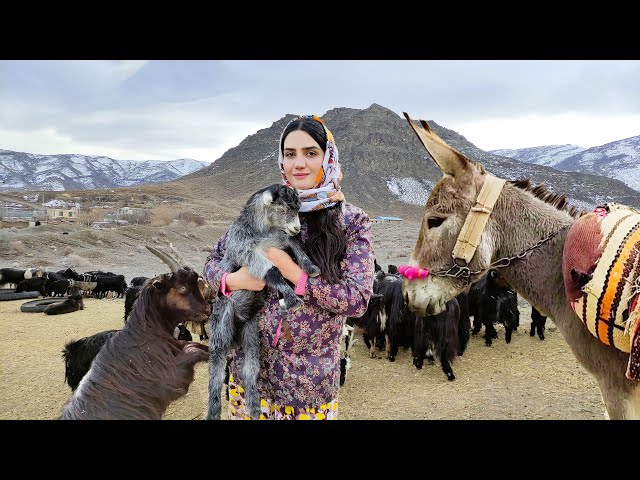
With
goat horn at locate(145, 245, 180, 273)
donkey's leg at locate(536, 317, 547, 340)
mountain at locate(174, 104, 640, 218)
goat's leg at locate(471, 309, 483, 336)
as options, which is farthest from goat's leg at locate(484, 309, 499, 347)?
mountain at locate(174, 104, 640, 218)

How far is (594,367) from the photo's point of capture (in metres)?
1.73

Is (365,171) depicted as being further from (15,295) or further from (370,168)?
(15,295)

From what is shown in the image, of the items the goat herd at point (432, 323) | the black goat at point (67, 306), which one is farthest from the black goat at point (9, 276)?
the goat herd at point (432, 323)

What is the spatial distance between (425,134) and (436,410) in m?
4.44

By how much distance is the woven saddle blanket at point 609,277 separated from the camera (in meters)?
1.44

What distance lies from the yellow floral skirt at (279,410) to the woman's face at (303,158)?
3.46 ft

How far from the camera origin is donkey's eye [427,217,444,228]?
6.24 ft

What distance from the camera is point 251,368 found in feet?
6.36

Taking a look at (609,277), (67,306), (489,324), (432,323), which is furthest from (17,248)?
(609,277)

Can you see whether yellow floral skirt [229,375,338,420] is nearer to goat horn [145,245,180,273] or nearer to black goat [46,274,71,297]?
goat horn [145,245,180,273]

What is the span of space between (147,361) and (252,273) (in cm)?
168

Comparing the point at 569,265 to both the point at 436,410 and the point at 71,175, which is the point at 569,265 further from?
the point at 71,175

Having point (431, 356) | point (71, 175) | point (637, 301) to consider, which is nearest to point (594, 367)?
point (637, 301)

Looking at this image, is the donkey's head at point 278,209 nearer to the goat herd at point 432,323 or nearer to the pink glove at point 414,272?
the pink glove at point 414,272
